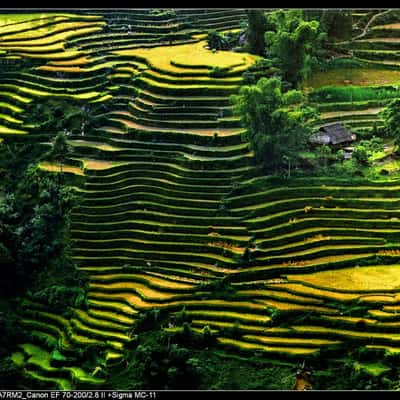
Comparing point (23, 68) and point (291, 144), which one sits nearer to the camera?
point (291, 144)

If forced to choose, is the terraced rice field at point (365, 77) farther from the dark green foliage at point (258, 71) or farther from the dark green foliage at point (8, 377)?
the dark green foliage at point (8, 377)

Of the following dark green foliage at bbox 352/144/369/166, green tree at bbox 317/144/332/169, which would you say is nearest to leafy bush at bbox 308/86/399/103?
green tree at bbox 317/144/332/169

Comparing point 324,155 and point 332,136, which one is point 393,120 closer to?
point 332,136

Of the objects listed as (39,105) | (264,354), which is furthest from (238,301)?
(39,105)

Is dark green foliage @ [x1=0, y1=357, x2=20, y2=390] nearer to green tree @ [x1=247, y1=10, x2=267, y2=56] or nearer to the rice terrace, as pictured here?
the rice terrace

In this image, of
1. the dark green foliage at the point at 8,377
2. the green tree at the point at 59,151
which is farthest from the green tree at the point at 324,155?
the dark green foliage at the point at 8,377

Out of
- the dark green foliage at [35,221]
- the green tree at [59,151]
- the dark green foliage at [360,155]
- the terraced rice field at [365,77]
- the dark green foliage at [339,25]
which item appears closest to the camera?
the dark green foliage at [35,221]

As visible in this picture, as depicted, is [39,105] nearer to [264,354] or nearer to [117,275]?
[117,275]
